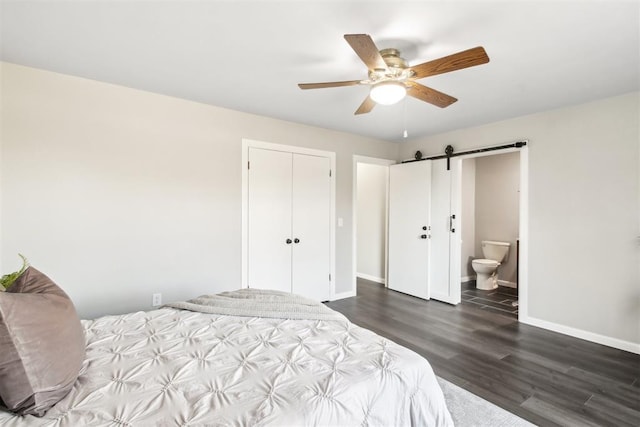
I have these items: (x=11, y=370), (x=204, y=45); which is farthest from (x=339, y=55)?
(x=11, y=370)

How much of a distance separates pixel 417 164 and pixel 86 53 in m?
3.94

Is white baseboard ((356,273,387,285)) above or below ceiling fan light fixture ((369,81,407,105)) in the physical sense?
below

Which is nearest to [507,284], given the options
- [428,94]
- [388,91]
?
[428,94]

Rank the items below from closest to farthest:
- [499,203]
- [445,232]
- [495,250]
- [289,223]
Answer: [289,223]
[445,232]
[495,250]
[499,203]

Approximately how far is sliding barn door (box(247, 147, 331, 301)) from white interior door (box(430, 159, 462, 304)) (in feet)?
5.08

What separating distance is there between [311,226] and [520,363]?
2.60 meters

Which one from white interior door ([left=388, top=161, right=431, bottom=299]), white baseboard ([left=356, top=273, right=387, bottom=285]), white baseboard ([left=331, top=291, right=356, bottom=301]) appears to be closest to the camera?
white baseboard ([left=331, top=291, right=356, bottom=301])

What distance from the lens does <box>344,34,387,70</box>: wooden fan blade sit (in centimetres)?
156

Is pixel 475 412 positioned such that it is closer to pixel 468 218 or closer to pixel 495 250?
pixel 495 250

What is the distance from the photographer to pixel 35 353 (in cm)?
107

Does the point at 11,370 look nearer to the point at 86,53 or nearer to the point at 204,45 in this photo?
the point at 204,45

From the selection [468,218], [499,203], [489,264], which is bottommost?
[489,264]

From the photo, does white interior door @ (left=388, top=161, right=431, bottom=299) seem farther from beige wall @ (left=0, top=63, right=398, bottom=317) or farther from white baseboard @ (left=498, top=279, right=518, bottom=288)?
beige wall @ (left=0, top=63, right=398, bottom=317)

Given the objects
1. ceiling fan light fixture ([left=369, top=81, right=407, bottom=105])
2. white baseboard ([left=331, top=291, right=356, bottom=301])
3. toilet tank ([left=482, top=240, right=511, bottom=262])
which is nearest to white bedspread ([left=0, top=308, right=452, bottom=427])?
ceiling fan light fixture ([left=369, top=81, right=407, bottom=105])
